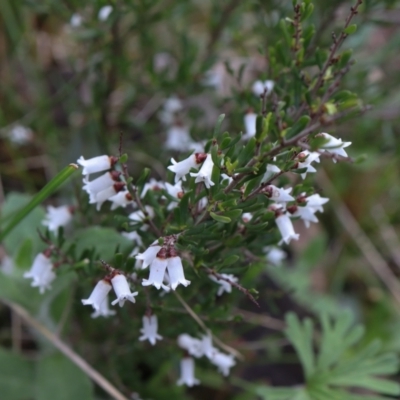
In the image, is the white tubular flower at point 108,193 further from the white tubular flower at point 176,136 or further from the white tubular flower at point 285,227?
the white tubular flower at point 176,136

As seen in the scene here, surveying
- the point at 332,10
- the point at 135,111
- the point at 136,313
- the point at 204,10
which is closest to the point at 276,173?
the point at 136,313

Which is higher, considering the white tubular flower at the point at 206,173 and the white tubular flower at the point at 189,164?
the white tubular flower at the point at 189,164

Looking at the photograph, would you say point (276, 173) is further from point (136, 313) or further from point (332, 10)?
point (332, 10)

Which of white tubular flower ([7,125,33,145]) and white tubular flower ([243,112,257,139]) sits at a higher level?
white tubular flower ([7,125,33,145])

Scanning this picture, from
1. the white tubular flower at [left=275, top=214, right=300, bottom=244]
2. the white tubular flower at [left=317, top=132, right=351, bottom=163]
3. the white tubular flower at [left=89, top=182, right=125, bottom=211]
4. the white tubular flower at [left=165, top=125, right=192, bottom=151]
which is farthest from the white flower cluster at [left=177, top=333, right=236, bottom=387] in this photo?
→ the white tubular flower at [left=165, top=125, right=192, bottom=151]

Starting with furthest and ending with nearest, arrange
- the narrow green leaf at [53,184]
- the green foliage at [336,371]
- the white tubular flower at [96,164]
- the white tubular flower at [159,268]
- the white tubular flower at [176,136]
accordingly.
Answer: the white tubular flower at [176,136]
the green foliage at [336,371]
the narrow green leaf at [53,184]
the white tubular flower at [96,164]
the white tubular flower at [159,268]

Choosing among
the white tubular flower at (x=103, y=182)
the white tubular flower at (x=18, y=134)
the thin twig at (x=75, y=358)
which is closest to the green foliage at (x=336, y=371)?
the thin twig at (x=75, y=358)

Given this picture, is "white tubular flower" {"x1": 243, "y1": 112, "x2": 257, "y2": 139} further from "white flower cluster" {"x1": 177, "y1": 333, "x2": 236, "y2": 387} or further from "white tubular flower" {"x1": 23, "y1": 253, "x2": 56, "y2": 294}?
"white tubular flower" {"x1": 23, "y1": 253, "x2": 56, "y2": 294}
